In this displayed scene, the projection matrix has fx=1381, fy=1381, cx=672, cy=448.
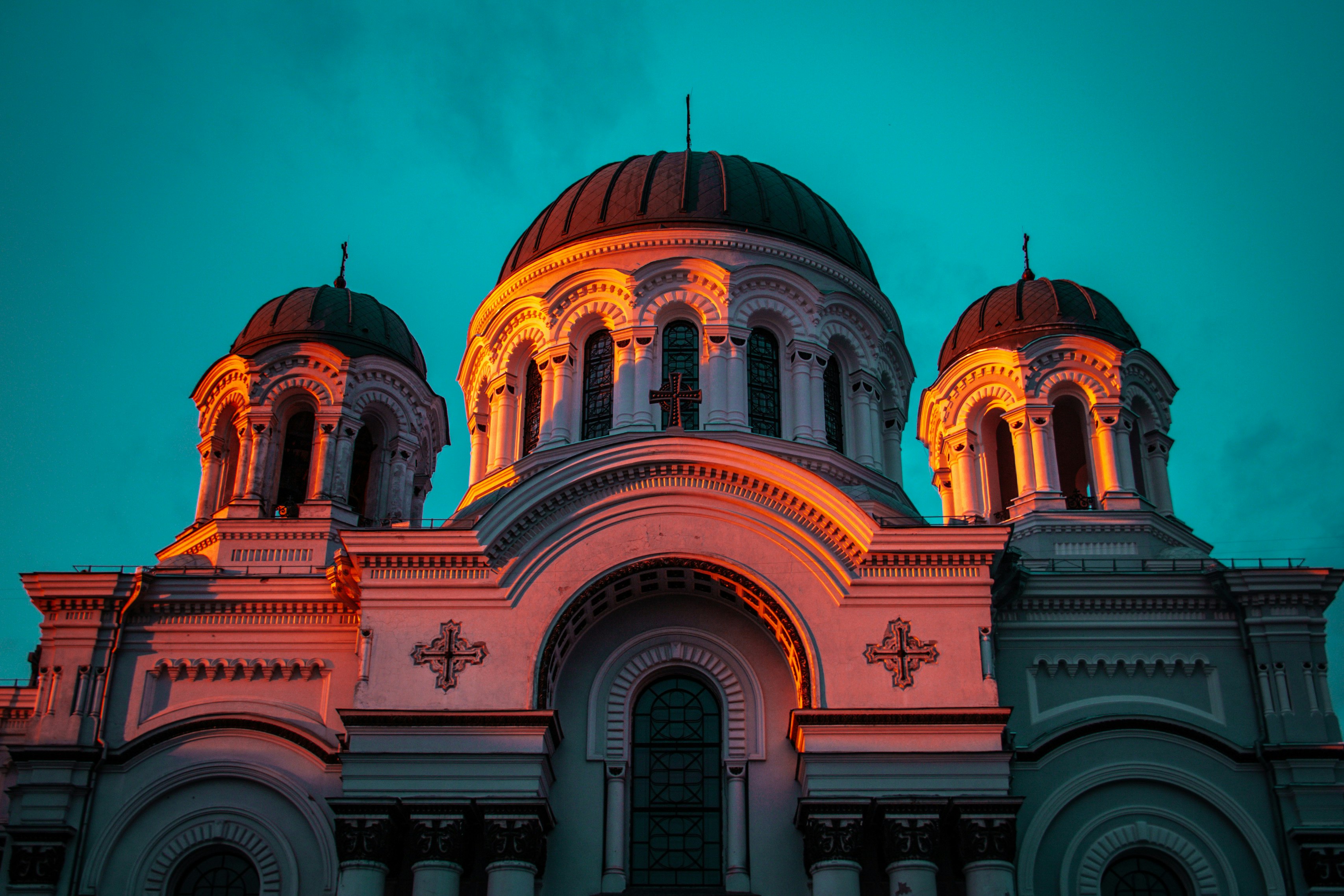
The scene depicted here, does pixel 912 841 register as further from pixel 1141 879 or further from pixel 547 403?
pixel 547 403

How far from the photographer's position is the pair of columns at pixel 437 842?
49.9 feet

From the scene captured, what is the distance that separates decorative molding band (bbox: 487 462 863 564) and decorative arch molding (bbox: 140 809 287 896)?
4.37 m

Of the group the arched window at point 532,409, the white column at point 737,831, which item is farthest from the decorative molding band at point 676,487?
the arched window at point 532,409

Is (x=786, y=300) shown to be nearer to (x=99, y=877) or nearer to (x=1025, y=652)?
(x=1025, y=652)

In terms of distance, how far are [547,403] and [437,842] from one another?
25.7 feet

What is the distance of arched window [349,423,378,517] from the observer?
2192cm

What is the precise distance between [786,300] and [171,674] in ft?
34.5

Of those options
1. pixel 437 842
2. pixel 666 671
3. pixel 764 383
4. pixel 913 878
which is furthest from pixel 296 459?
pixel 913 878

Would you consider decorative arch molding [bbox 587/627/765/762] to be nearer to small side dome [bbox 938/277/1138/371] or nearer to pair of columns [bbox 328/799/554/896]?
pair of columns [bbox 328/799/554/896]

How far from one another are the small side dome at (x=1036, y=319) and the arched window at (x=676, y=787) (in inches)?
331

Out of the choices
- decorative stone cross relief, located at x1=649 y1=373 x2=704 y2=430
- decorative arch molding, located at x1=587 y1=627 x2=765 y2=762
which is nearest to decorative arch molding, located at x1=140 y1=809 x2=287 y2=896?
decorative arch molding, located at x1=587 y1=627 x2=765 y2=762

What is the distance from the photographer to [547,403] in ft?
69.9

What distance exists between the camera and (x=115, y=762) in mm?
17125

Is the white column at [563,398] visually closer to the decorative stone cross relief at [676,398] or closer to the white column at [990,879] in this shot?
the decorative stone cross relief at [676,398]
